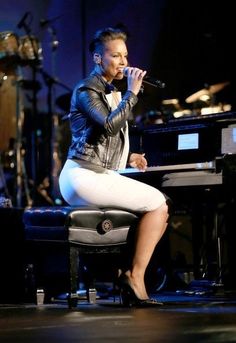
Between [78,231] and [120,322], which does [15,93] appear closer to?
[78,231]

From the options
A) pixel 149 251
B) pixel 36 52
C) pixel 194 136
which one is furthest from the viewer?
pixel 36 52

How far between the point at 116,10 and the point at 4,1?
125cm

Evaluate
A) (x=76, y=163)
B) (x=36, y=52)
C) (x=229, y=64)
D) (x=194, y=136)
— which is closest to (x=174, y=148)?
(x=194, y=136)

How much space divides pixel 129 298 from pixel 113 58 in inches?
55.0

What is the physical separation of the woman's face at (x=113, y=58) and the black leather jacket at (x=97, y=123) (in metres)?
0.07

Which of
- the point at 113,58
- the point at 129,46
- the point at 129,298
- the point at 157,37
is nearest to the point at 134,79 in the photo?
the point at 113,58

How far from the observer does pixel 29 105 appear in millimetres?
8547

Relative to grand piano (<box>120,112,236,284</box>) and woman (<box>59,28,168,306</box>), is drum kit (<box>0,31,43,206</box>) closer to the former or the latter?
grand piano (<box>120,112,236,284</box>)

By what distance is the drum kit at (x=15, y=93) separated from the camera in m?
7.18

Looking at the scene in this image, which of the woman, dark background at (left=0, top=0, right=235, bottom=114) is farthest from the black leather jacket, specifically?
dark background at (left=0, top=0, right=235, bottom=114)

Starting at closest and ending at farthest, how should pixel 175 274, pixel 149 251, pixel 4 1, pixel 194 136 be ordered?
pixel 149 251 < pixel 194 136 < pixel 175 274 < pixel 4 1

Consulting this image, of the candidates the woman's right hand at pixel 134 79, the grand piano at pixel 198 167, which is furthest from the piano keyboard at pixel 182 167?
the woman's right hand at pixel 134 79

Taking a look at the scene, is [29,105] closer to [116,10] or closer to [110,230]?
[116,10]

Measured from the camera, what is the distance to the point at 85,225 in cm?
418
